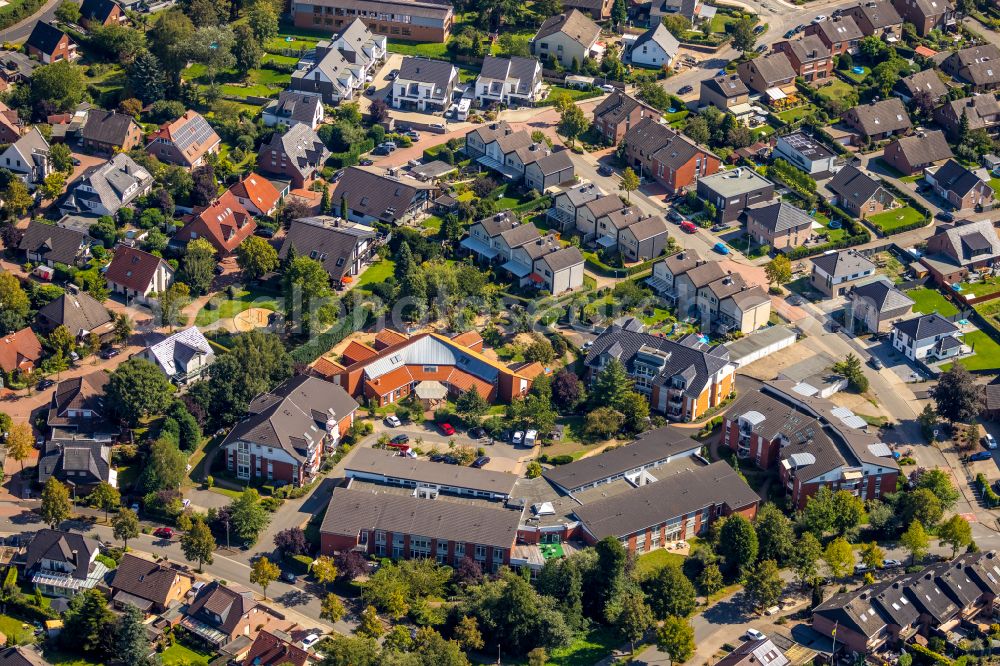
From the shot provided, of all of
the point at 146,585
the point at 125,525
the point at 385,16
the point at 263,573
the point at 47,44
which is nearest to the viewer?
the point at 146,585

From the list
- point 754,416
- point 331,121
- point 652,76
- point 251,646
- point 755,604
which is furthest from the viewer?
point 652,76

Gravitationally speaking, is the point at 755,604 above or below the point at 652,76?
below

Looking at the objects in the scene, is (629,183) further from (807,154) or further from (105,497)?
(105,497)

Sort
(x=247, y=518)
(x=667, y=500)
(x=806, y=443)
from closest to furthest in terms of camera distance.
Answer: (x=247, y=518), (x=667, y=500), (x=806, y=443)

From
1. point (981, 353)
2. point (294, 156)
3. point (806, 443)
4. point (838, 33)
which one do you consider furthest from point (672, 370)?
point (838, 33)

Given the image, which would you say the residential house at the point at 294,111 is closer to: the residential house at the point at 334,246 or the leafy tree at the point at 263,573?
the residential house at the point at 334,246

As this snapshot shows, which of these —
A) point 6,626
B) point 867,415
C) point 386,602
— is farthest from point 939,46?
point 6,626

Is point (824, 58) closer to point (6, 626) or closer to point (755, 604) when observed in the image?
point (755, 604)

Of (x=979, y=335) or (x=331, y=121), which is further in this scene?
(x=331, y=121)

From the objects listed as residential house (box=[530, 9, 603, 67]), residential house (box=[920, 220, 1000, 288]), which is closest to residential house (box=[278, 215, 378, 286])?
residential house (box=[530, 9, 603, 67])
